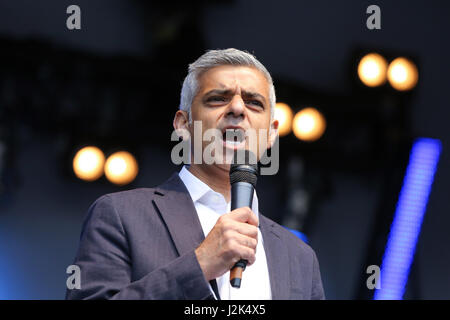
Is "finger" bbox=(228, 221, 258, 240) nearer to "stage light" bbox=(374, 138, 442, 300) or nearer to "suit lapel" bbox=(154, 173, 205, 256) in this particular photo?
"suit lapel" bbox=(154, 173, 205, 256)

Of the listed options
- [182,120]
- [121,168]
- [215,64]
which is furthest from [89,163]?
[215,64]

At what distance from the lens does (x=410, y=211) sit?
386 centimetres

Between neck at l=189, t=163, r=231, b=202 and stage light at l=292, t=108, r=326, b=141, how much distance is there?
7.54 ft

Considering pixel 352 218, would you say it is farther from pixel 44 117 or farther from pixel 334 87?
pixel 44 117

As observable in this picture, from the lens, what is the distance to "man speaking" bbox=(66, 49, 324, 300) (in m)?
1.42

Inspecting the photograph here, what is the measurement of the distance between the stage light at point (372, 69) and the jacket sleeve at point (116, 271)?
293 cm

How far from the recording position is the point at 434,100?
4664 mm

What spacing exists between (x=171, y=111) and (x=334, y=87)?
136 centimetres

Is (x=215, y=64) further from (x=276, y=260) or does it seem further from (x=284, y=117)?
(x=284, y=117)

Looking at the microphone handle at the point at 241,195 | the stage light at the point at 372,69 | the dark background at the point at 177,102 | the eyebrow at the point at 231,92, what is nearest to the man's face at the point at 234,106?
the eyebrow at the point at 231,92

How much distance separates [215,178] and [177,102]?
2152 mm

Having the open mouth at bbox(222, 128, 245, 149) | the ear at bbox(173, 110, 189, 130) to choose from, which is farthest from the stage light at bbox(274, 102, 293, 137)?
the open mouth at bbox(222, 128, 245, 149)

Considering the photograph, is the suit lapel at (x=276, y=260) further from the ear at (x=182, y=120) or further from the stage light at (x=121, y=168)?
the stage light at (x=121, y=168)

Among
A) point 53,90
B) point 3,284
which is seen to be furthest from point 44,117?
point 3,284
